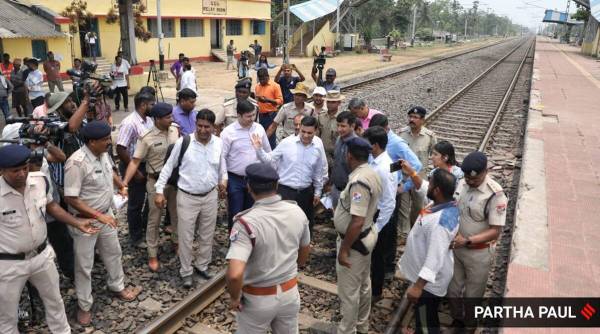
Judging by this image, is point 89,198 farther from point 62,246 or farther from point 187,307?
point 187,307

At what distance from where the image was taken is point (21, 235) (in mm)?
3328

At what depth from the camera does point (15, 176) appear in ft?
10.6

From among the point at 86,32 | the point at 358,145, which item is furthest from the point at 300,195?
the point at 86,32

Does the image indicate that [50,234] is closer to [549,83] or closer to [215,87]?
[215,87]

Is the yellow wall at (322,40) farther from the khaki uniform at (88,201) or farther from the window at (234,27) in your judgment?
the khaki uniform at (88,201)

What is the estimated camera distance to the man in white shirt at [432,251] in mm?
3416

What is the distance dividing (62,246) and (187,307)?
152 cm

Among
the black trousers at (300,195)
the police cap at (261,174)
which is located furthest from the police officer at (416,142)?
the police cap at (261,174)

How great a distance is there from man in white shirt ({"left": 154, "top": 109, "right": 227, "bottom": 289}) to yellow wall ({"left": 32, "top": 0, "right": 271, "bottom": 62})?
18778 mm

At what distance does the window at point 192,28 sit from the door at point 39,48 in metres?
11.4

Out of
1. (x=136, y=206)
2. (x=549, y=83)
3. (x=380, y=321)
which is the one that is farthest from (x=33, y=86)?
(x=549, y=83)

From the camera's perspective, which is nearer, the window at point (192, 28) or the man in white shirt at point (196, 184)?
the man in white shirt at point (196, 184)

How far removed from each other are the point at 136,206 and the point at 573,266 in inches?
194

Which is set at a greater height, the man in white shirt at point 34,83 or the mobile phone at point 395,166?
the man in white shirt at point 34,83
